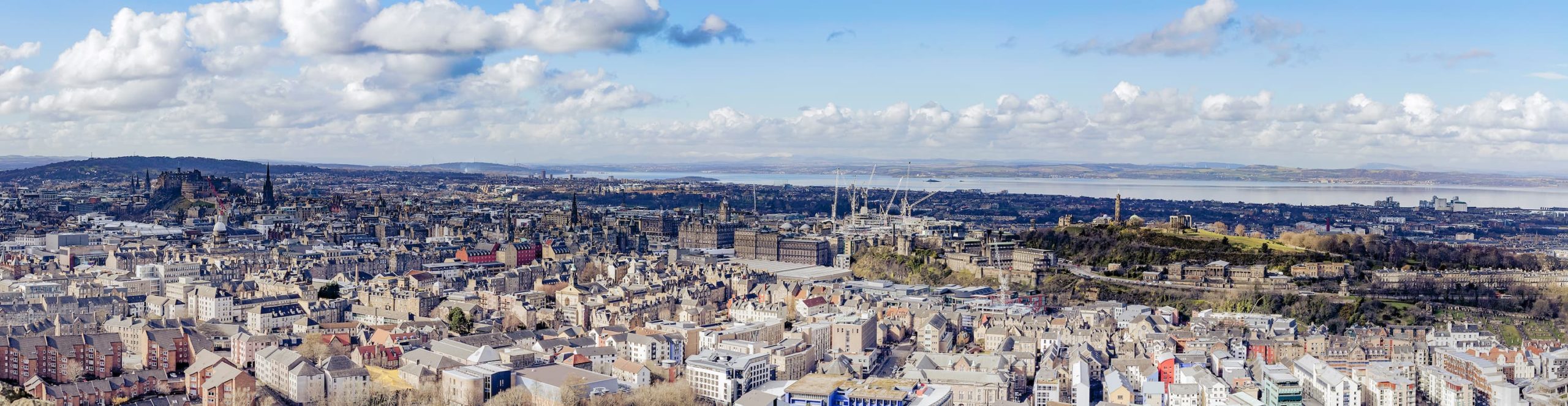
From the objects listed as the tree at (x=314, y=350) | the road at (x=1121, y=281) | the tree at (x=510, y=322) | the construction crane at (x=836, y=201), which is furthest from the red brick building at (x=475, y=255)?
the construction crane at (x=836, y=201)

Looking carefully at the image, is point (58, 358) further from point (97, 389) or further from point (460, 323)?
point (460, 323)

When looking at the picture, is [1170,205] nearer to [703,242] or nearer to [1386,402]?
[703,242]

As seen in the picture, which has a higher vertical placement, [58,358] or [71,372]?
[58,358]

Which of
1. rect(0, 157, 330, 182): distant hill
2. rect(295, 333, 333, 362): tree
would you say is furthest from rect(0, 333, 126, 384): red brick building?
rect(0, 157, 330, 182): distant hill

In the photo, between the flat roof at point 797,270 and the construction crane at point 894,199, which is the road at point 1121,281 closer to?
the flat roof at point 797,270

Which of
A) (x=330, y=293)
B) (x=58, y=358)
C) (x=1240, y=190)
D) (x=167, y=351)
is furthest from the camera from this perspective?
(x=1240, y=190)

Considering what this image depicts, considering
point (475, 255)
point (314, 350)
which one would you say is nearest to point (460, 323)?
point (314, 350)

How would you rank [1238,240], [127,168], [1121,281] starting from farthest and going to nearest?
1. [127,168]
2. [1238,240]
3. [1121,281]

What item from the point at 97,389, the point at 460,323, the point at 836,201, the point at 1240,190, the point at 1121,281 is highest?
the point at 836,201
